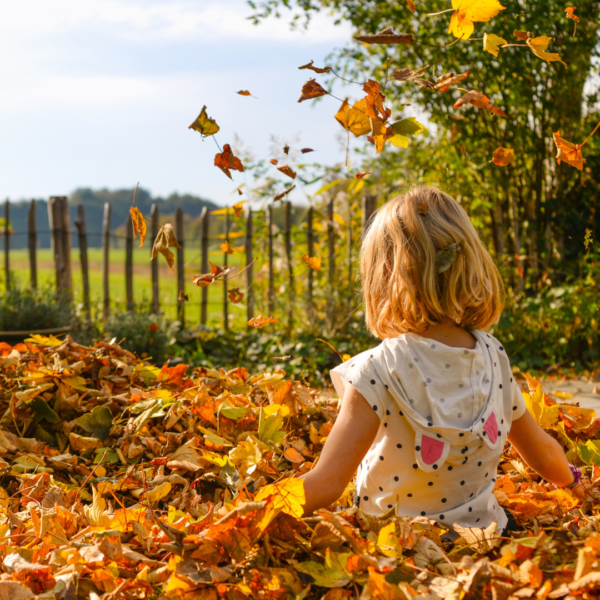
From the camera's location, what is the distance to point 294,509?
1.13 m

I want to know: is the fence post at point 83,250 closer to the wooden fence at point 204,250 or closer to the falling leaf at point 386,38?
the wooden fence at point 204,250

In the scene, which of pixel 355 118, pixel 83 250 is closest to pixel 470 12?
pixel 355 118

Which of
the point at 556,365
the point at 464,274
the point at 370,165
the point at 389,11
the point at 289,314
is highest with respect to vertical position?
the point at 389,11

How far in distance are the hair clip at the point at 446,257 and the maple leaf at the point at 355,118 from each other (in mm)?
372

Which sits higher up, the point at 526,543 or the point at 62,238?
the point at 62,238

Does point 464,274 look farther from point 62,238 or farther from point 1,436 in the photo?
point 62,238

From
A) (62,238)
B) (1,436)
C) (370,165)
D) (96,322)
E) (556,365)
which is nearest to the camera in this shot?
(1,436)

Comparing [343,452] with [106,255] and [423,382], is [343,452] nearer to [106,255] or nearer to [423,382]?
[423,382]

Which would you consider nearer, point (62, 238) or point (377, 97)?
point (377, 97)

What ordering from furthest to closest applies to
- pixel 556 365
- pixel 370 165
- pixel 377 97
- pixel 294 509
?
pixel 370 165 < pixel 556 365 < pixel 377 97 < pixel 294 509

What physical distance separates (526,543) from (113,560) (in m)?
0.82

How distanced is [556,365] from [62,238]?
4.90 m

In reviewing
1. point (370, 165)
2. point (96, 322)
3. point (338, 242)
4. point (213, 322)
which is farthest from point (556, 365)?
point (96, 322)

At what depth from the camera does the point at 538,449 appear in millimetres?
1651
